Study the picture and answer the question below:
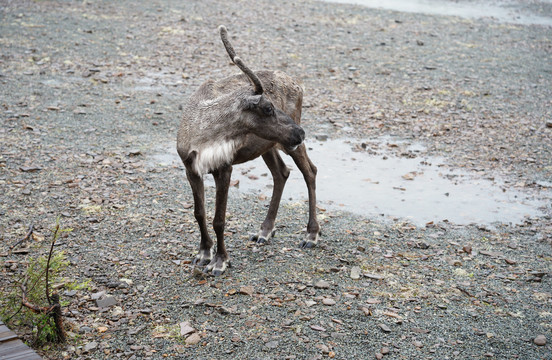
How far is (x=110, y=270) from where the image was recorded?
20.0 ft

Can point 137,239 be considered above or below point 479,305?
below

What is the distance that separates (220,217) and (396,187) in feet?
11.7

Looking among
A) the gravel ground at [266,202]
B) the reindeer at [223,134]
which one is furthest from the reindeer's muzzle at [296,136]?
the gravel ground at [266,202]

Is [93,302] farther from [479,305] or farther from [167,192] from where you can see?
[479,305]

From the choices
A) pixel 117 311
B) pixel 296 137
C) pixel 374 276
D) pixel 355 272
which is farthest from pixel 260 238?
pixel 117 311

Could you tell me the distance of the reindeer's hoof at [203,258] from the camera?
6.34m

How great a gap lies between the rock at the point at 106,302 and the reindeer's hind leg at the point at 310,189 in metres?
2.31

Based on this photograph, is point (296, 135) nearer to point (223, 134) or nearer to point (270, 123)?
point (270, 123)

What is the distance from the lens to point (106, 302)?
18.0 ft

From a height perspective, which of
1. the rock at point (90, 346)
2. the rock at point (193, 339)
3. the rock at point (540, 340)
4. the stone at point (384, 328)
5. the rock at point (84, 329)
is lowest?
the rock at point (84, 329)

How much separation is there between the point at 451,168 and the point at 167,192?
445 cm

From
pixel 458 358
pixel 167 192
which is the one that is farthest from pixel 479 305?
pixel 167 192

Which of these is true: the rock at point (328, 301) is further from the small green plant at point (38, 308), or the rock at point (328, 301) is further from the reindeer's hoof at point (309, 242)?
the small green plant at point (38, 308)

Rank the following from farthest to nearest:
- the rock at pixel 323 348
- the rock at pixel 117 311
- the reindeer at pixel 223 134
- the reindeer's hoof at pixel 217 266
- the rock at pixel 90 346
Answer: the reindeer's hoof at pixel 217 266 < the reindeer at pixel 223 134 < the rock at pixel 117 311 < the rock at pixel 323 348 < the rock at pixel 90 346
